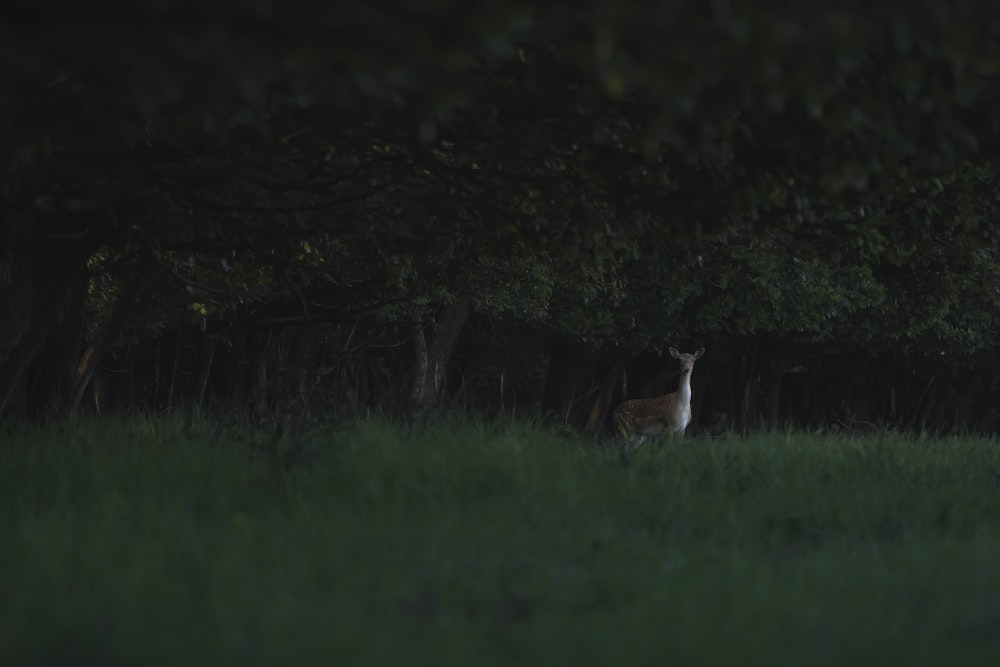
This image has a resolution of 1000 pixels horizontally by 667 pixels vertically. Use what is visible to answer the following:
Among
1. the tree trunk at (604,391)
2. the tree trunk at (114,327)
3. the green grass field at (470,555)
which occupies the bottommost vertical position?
the tree trunk at (604,391)

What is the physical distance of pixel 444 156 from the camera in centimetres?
1357

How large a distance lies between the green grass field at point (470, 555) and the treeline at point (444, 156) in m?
1.98

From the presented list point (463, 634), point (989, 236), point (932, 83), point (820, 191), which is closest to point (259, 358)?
point (989, 236)

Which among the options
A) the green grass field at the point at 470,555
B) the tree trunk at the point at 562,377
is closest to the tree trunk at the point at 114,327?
the green grass field at the point at 470,555

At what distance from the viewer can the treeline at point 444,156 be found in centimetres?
658

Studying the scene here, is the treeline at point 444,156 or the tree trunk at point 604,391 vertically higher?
the treeline at point 444,156

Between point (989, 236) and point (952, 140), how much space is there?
Answer: 4.42 m

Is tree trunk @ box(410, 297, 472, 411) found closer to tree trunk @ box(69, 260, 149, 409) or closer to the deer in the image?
the deer

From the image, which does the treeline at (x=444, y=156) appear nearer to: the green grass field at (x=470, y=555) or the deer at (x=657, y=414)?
the green grass field at (x=470, y=555)

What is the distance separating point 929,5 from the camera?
7094mm

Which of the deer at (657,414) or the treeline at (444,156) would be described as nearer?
the treeline at (444,156)

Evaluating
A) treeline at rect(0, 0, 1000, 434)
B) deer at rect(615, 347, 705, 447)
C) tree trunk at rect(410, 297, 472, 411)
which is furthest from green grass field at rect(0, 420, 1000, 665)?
tree trunk at rect(410, 297, 472, 411)

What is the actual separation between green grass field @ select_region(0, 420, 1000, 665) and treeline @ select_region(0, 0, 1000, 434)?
1.98 m

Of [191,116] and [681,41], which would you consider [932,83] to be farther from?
[191,116]
